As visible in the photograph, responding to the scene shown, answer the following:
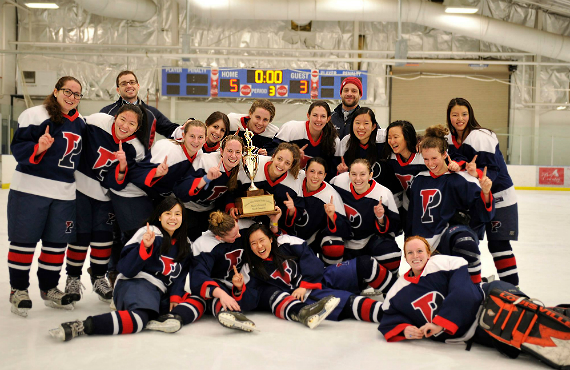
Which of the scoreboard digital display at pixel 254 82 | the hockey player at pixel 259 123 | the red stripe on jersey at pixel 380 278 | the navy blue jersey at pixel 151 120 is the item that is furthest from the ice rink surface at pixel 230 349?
the scoreboard digital display at pixel 254 82

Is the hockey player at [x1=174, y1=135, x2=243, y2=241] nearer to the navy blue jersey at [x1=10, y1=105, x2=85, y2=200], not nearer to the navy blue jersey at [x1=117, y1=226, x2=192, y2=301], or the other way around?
the navy blue jersey at [x1=117, y1=226, x2=192, y2=301]

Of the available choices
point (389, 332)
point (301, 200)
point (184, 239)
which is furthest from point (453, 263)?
point (184, 239)

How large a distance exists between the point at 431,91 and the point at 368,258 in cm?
1121

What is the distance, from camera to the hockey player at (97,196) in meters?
3.35

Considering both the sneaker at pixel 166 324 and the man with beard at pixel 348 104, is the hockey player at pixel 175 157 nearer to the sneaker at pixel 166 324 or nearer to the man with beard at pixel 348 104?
the sneaker at pixel 166 324

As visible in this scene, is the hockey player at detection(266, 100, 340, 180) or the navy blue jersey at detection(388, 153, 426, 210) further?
the hockey player at detection(266, 100, 340, 180)

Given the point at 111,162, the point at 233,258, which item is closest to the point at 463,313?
the point at 233,258

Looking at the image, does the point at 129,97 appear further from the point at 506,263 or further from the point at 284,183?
the point at 506,263

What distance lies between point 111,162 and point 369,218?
1.71 metres

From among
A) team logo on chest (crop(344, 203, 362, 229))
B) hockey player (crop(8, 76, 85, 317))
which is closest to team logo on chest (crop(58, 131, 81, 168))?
hockey player (crop(8, 76, 85, 317))

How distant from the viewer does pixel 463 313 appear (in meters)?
2.63

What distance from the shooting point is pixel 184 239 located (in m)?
3.16

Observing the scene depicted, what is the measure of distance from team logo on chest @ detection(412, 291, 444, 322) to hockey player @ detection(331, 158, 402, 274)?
862 millimetres

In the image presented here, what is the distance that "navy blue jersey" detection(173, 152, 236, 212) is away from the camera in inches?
134
